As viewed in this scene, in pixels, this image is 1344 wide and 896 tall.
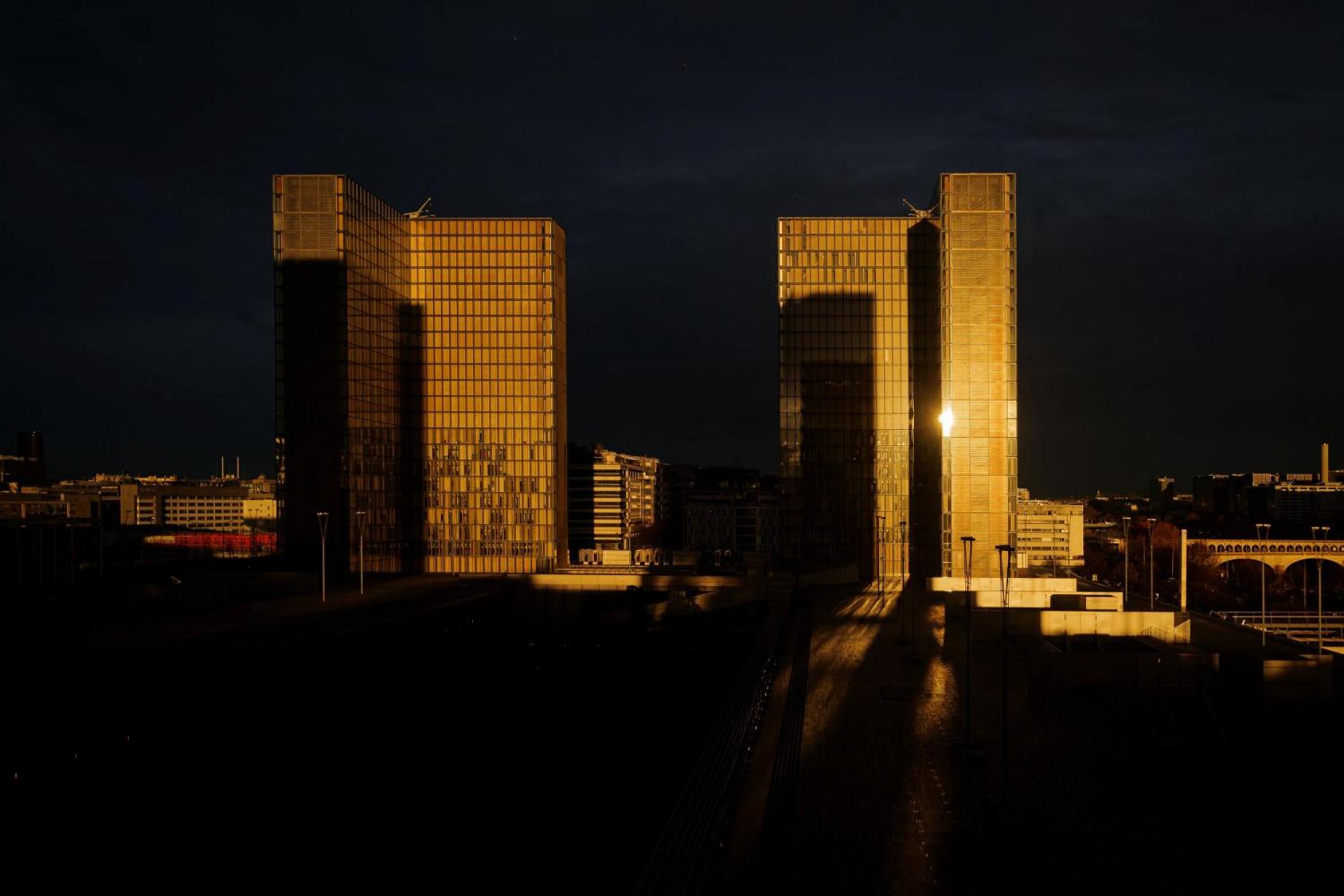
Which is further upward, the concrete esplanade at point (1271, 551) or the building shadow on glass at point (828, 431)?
the building shadow on glass at point (828, 431)

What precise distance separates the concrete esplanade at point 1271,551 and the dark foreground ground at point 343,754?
82.1 m

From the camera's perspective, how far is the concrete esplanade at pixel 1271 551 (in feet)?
366

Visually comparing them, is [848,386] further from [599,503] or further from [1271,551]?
[599,503]

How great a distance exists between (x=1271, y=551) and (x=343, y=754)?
117 meters

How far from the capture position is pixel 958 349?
72125mm

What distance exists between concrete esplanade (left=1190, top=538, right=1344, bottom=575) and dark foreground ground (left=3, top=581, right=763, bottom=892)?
82.1 metres

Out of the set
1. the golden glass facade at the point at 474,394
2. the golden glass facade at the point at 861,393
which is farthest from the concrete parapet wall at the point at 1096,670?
the golden glass facade at the point at 474,394

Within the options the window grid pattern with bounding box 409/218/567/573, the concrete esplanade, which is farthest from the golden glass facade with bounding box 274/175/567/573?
the concrete esplanade

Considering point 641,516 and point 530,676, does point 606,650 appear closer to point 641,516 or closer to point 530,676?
point 530,676

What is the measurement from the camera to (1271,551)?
119 m

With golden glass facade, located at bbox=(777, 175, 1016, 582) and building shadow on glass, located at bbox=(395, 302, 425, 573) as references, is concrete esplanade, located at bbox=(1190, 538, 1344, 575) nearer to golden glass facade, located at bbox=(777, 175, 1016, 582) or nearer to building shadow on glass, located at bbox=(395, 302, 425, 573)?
golden glass facade, located at bbox=(777, 175, 1016, 582)

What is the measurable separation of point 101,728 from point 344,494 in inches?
1636

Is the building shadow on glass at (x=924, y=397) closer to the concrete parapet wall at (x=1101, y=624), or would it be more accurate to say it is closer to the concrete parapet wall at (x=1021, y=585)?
the concrete parapet wall at (x=1021, y=585)

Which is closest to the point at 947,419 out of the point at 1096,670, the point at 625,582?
the point at 625,582
